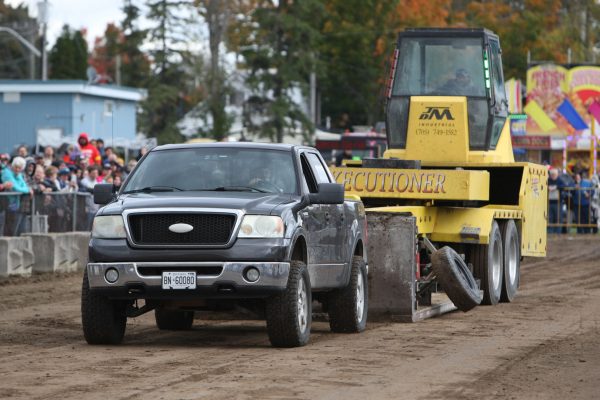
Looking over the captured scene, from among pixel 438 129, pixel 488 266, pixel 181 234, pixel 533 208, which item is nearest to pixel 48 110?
pixel 438 129

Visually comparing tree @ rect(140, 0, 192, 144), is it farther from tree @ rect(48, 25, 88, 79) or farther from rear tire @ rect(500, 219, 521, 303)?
rear tire @ rect(500, 219, 521, 303)

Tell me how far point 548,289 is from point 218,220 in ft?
34.4

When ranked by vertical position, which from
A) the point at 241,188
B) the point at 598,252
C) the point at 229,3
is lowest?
the point at 598,252

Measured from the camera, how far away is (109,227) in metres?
13.4

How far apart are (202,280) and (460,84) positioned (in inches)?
387

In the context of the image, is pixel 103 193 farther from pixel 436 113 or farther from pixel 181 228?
pixel 436 113

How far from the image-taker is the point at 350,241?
15.3 metres

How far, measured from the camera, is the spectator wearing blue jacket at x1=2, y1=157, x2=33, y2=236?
24.0m

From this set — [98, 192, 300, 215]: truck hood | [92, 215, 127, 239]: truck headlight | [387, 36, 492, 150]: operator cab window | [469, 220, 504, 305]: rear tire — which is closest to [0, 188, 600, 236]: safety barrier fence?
[387, 36, 492, 150]: operator cab window

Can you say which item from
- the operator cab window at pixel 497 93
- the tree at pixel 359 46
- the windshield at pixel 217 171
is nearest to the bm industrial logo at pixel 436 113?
the operator cab window at pixel 497 93

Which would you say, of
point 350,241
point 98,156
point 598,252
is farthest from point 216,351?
point 598,252

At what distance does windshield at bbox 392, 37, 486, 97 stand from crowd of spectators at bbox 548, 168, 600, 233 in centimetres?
1915

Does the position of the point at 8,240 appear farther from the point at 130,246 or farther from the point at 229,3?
the point at 229,3

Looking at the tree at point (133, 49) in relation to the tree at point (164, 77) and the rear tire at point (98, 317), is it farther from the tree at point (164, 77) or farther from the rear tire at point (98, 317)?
the rear tire at point (98, 317)
